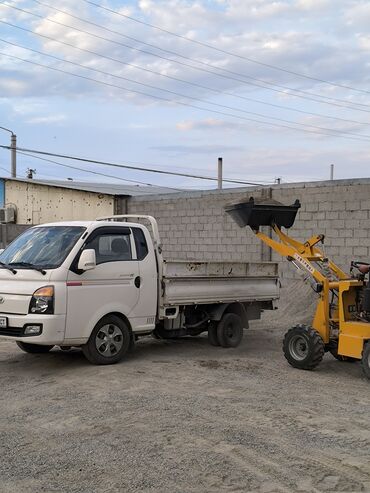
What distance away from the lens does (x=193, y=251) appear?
16.8 metres

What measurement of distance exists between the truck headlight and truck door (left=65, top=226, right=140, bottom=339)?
→ 244mm

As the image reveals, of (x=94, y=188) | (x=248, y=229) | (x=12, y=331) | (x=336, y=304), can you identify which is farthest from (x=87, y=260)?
(x=94, y=188)

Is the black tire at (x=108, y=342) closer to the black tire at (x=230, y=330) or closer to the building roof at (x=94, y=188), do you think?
the black tire at (x=230, y=330)

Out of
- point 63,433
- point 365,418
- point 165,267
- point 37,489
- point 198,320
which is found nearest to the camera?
point 37,489

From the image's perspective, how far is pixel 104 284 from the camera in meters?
8.50

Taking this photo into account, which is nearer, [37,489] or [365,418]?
[37,489]

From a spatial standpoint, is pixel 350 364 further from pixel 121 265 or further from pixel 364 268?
pixel 121 265

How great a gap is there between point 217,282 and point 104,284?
231 centimetres

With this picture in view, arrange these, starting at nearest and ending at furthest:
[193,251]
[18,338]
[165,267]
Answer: [18,338]
[165,267]
[193,251]

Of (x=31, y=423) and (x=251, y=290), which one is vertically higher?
(x=251, y=290)

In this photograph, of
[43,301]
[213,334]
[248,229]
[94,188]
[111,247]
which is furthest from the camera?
[94,188]

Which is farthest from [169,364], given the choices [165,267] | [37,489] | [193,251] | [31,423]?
[193,251]

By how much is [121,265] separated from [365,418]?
4.11 meters

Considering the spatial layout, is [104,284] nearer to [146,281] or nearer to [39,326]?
[146,281]
